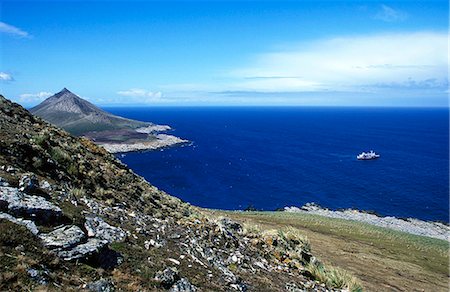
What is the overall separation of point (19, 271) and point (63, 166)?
9.49m

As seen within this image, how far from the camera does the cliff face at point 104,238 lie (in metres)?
9.40

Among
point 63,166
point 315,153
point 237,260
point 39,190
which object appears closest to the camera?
point 39,190

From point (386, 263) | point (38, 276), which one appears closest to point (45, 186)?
point (38, 276)

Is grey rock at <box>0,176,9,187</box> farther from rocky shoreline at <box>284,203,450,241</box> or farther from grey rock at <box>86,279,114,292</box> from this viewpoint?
rocky shoreline at <box>284,203,450,241</box>

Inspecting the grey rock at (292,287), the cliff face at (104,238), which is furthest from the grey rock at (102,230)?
the grey rock at (292,287)

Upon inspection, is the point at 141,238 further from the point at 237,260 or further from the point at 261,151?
the point at 261,151

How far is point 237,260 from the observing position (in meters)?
15.0

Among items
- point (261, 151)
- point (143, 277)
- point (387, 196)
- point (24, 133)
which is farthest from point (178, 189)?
point (143, 277)

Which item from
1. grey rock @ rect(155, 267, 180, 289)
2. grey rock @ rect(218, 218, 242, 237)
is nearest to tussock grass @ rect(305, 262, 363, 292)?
grey rock @ rect(218, 218, 242, 237)

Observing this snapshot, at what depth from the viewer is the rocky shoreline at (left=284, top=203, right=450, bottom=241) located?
7444 cm

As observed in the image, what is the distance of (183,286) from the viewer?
10961 millimetres

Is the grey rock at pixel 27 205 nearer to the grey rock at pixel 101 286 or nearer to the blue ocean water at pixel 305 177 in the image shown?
the grey rock at pixel 101 286

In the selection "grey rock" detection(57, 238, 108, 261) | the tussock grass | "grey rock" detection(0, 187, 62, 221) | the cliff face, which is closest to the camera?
the cliff face

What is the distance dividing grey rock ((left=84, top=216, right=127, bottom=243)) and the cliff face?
0.15 ft
